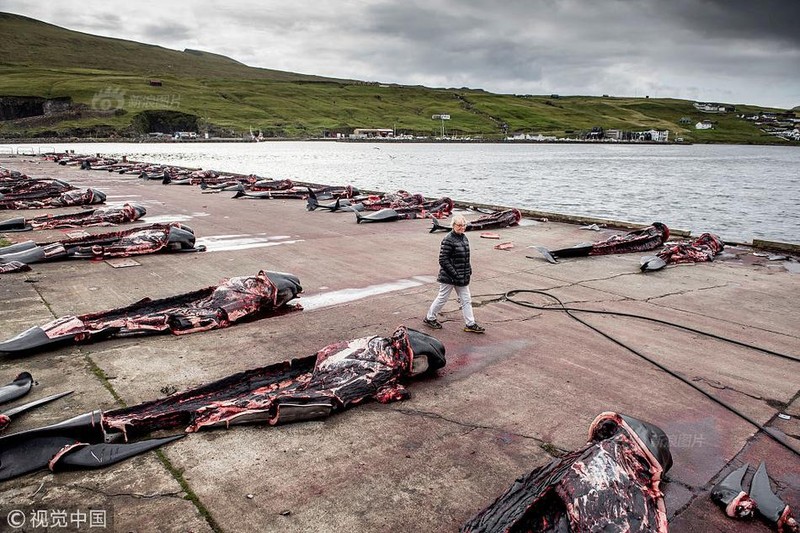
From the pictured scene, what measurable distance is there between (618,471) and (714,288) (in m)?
11.3

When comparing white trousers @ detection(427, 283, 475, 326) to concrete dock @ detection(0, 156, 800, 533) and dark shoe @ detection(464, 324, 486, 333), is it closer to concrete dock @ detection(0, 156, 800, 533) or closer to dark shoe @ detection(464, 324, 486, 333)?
dark shoe @ detection(464, 324, 486, 333)

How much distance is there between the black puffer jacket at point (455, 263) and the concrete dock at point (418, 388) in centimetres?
93

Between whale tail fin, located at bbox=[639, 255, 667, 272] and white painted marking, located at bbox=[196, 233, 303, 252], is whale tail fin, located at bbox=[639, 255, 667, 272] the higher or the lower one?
the lower one

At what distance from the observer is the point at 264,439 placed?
6.12m

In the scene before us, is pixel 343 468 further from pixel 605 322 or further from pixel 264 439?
pixel 605 322

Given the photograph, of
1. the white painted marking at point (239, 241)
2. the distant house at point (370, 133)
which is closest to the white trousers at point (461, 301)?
the white painted marking at point (239, 241)

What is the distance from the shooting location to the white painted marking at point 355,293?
11.2m

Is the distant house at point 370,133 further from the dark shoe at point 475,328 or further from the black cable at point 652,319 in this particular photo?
the dark shoe at point 475,328

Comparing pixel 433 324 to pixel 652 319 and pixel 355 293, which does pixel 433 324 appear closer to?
pixel 355 293

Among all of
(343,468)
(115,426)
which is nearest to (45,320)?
(115,426)

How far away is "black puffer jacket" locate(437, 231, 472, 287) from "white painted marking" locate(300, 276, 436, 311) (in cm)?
262

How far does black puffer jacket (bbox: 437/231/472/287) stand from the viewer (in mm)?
9641

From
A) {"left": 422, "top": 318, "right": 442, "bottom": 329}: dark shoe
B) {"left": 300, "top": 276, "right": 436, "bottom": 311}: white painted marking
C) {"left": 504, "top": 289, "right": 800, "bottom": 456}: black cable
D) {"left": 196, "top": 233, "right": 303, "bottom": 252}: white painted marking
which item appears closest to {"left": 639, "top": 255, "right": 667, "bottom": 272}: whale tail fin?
{"left": 504, "top": 289, "right": 800, "bottom": 456}: black cable

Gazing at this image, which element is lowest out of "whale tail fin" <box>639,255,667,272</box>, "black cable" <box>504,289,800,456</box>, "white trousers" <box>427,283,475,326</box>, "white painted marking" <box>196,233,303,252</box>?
"whale tail fin" <box>639,255,667,272</box>
